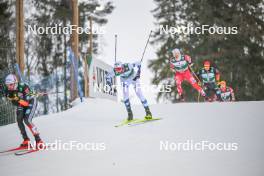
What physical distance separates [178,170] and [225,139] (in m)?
2.05

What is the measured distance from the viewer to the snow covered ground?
7098 mm

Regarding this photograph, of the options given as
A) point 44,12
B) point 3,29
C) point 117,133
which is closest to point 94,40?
point 44,12

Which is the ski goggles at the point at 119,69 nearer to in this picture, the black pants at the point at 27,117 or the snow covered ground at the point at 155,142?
the snow covered ground at the point at 155,142

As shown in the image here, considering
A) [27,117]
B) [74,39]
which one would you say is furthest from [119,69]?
[74,39]

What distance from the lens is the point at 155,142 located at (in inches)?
347

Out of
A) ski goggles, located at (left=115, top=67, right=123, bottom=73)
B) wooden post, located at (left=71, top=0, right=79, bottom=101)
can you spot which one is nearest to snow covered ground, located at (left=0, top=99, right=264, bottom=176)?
ski goggles, located at (left=115, top=67, right=123, bottom=73)

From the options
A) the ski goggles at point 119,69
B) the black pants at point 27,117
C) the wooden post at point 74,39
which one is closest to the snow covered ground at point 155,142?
the black pants at point 27,117

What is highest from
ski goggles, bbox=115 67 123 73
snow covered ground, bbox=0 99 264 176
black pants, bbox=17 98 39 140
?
ski goggles, bbox=115 67 123 73

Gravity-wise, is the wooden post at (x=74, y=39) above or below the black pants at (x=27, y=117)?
above

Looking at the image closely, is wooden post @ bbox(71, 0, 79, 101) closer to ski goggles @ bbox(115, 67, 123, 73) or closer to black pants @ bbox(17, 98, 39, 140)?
ski goggles @ bbox(115, 67, 123, 73)

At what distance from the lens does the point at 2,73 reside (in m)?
14.8

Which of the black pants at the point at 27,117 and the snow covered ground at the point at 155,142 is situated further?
the black pants at the point at 27,117

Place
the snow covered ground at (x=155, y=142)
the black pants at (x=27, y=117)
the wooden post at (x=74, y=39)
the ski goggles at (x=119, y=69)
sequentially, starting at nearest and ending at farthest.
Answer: the snow covered ground at (x=155, y=142) < the black pants at (x=27, y=117) < the ski goggles at (x=119, y=69) < the wooden post at (x=74, y=39)

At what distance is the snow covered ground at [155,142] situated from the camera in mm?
7098
